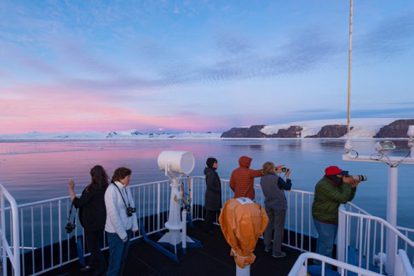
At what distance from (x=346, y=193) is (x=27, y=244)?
8.69m

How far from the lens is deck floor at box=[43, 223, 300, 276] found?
4344mm

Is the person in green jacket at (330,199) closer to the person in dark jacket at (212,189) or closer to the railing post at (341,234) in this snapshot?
the railing post at (341,234)

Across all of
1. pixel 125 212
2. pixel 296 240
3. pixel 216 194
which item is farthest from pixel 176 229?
pixel 296 240

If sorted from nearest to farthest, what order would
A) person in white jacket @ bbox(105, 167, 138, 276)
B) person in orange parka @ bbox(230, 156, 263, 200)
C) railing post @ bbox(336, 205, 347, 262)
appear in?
person in white jacket @ bbox(105, 167, 138, 276) → railing post @ bbox(336, 205, 347, 262) → person in orange parka @ bbox(230, 156, 263, 200)

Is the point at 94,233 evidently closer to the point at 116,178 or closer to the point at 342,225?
the point at 116,178

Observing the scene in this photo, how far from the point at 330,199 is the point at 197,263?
94.8 inches

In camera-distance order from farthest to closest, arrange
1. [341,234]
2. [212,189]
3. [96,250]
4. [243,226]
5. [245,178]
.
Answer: [212,189] → [245,178] → [96,250] → [341,234] → [243,226]

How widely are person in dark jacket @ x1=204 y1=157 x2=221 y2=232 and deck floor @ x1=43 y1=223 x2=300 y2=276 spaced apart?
0.72 m

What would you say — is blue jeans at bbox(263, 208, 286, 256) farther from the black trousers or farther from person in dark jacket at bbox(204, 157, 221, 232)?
the black trousers

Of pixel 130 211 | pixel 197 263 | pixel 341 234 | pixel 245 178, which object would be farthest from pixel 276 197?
pixel 130 211

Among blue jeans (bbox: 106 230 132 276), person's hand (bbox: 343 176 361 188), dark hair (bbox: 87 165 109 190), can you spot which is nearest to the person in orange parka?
person's hand (bbox: 343 176 361 188)

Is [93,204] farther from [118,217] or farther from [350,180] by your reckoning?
[350,180]

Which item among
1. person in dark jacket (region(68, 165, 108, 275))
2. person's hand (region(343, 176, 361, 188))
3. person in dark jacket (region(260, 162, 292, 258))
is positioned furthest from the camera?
person in dark jacket (region(260, 162, 292, 258))

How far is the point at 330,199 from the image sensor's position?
13.1 feet
